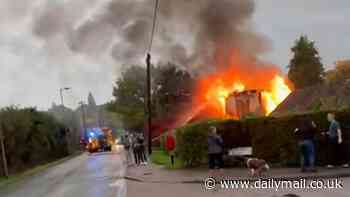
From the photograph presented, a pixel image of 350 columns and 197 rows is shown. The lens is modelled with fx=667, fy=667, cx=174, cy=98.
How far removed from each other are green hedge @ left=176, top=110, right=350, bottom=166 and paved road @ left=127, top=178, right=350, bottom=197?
116 inches

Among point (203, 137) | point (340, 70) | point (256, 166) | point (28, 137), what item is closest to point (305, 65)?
point (340, 70)

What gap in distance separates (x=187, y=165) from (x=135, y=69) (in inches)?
2828

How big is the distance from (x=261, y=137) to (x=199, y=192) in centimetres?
570

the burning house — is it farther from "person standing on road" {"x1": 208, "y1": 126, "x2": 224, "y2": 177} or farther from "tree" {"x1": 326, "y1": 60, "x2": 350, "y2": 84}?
"person standing on road" {"x1": 208, "y1": 126, "x2": 224, "y2": 177}

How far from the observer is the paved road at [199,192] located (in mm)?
14789

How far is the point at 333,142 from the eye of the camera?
19922 mm

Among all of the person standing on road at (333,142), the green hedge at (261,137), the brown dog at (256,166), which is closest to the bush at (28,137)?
the green hedge at (261,137)

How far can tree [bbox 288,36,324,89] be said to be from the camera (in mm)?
84375

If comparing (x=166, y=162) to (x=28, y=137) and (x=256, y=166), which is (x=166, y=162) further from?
(x=28, y=137)

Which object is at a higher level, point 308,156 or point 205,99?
point 205,99

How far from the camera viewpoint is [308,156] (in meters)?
19.1

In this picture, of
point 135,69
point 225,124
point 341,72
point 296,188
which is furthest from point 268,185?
point 135,69

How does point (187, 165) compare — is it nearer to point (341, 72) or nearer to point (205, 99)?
point (205, 99)

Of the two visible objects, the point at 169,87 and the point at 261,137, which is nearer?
the point at 261,137
